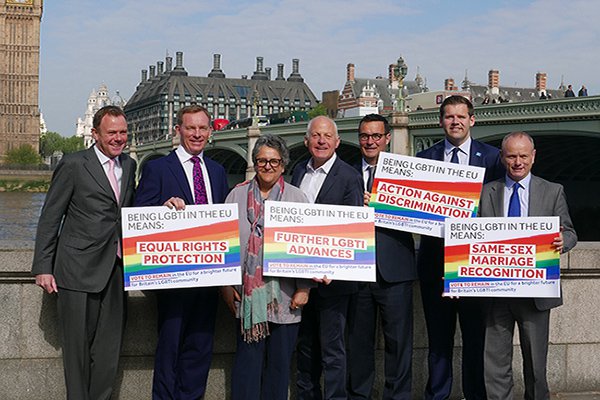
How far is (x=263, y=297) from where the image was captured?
420 centimetres

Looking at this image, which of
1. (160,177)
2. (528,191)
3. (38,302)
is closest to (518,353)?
(528,191)

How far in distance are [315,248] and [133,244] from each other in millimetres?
981

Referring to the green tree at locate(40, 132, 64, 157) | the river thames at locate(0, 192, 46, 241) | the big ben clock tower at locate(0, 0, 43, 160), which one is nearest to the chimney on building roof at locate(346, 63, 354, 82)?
the big ben clock tower at locate(0, 0, 43, 160)

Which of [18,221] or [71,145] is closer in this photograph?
[18,221]

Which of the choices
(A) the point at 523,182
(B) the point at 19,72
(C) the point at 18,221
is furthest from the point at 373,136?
(B) the point at 19,72

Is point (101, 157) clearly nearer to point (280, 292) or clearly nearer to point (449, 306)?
point (280, 292)

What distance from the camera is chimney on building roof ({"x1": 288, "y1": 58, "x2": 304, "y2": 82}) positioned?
13838 cm

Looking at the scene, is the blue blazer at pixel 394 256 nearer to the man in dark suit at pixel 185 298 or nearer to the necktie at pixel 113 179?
the man in dark suit at pixel 185 298

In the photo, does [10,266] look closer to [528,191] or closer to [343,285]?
[343,285]

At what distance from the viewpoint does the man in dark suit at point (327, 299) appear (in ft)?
14.6

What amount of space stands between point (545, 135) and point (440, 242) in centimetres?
1979

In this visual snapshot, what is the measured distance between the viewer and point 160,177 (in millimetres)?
4430

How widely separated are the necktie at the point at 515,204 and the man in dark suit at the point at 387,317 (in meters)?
0.62

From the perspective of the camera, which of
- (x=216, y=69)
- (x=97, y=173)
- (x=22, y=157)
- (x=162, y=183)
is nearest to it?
(x=97, y=173)
